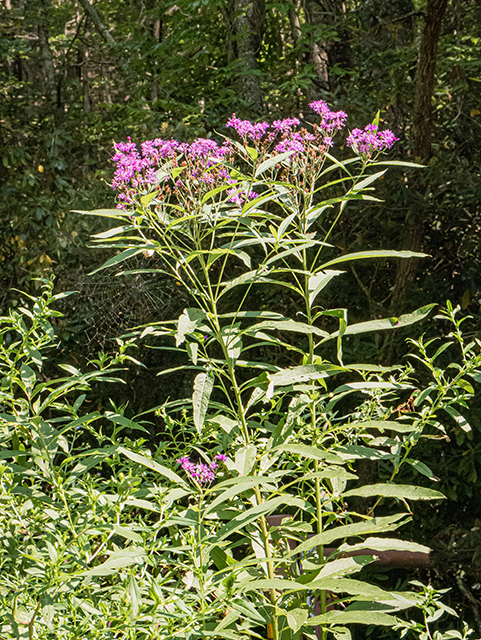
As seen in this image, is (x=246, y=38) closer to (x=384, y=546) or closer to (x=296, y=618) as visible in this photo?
(x=384, y=546)

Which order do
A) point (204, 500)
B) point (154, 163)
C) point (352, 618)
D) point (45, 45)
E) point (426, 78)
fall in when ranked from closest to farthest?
point (352, 618)
point (204, 500)
point (154, 163)
point (426, 78)
point (45, 45)

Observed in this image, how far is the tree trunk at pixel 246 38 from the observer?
5293 millimetres

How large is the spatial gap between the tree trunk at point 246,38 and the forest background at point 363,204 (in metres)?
0.01

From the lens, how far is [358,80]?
3.81 m

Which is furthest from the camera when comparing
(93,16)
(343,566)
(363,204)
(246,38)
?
(93,16)

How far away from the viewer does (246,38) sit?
5.72 meters

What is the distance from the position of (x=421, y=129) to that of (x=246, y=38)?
333 cm

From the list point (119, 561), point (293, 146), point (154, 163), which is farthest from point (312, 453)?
point (154, 163)

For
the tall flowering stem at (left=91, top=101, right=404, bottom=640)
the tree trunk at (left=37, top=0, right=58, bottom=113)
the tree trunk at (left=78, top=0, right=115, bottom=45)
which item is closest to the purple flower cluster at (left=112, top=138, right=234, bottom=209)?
the tall flowering stem at (left=91, top=101, right=404, bottom=640)

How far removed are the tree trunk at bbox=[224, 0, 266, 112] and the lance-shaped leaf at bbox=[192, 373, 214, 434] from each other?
14.7 feet

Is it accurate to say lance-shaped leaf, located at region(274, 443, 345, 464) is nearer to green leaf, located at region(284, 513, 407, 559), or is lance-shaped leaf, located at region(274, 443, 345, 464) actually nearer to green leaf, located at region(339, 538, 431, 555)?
green leaf, located at region(284, 513, 407, 559)

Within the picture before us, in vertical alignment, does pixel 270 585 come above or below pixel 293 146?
below

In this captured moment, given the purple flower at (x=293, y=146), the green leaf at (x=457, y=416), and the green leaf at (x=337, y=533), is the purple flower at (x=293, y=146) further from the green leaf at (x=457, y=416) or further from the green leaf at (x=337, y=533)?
the green leaf at (x=337, y=533)

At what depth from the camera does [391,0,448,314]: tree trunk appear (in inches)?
112
